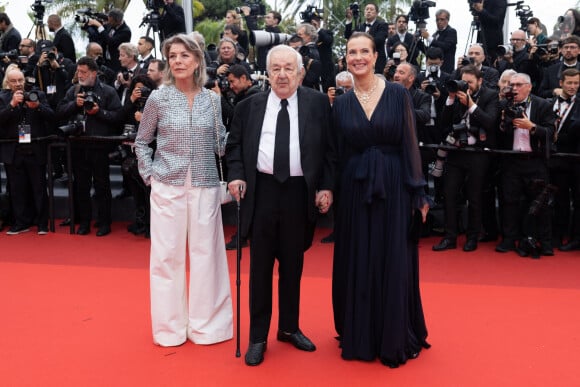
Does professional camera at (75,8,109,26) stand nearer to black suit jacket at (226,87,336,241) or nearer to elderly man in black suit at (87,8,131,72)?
elderly man in black suit at (87,8,131,72)

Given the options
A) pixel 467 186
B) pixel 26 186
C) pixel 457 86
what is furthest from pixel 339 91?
pixel 26 186

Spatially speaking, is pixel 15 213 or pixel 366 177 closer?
pixel 366 177

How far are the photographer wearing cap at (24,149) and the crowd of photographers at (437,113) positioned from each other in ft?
0.04

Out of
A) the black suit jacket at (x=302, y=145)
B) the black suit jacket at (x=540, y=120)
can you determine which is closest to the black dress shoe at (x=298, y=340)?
the black suit jacket at (x=302, y=145)

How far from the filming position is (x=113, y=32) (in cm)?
947

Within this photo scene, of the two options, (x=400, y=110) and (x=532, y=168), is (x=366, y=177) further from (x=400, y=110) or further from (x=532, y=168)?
(x=532, y=168)

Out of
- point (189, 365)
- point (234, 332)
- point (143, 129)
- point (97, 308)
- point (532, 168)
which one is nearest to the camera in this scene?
point (189, 365)

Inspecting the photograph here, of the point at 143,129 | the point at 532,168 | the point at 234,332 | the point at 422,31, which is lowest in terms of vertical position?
the point at 234,332

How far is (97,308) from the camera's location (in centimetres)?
489

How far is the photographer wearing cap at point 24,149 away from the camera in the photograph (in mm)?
7605

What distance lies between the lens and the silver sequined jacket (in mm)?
4094

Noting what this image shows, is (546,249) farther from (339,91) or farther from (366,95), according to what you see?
(366,95)

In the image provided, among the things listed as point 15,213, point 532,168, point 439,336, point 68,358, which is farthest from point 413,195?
point 15,213

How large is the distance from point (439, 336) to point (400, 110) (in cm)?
148
